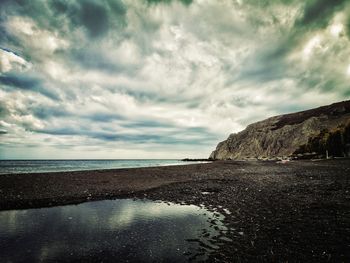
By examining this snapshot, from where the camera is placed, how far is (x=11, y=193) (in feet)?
65.4

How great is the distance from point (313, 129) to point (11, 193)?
164 m

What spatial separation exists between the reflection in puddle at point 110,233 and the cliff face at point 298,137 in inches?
3380

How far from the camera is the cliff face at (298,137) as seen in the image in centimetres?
8031

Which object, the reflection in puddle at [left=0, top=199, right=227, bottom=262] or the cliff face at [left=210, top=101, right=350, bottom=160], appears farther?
the cliff face at [left=210, top=101, right=350, bottom=160]

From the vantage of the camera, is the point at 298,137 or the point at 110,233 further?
the point at 298,137

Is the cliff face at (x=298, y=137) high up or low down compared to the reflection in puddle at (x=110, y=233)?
up

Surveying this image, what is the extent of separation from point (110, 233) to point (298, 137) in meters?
162

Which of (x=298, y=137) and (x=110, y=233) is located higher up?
(x=298, y=137)

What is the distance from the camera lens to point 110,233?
1027 cm

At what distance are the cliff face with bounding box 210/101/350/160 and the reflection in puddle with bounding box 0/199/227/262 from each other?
85856 millimetres

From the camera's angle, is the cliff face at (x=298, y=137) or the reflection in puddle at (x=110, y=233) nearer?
the reflection in puddle at (x=110, y=233)

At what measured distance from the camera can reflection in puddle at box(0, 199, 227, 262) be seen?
26.1 ft

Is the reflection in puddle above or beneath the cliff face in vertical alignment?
beneath

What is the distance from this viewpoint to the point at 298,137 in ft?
472
